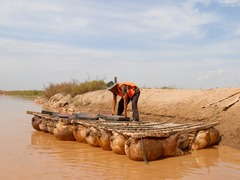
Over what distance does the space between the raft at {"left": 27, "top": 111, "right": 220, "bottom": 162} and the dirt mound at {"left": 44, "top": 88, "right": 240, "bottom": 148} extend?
3.02 feet

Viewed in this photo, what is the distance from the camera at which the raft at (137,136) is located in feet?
23.4

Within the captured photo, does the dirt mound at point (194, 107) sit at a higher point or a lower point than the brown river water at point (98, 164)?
higher

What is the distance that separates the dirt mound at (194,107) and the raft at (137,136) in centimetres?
92

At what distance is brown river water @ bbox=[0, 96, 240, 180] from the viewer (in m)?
6.20

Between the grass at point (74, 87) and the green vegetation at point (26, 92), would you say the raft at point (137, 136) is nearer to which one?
the grass at point (74, 87)

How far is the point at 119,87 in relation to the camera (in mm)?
10445

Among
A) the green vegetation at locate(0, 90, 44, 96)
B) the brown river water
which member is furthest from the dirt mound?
the green vegetation at locate(0, 90, 44, 96)

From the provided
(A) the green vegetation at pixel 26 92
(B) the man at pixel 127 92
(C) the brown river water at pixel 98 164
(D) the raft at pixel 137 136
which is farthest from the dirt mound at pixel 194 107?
(A) the green vegetation at pixel 26 92

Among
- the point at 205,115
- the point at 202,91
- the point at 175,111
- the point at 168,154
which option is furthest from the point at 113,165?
the point at 202,91

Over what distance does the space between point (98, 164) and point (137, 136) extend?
1.06 metres

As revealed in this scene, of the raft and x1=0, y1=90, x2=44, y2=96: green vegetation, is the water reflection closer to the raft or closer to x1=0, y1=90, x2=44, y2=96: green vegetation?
the raft

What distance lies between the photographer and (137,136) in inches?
279

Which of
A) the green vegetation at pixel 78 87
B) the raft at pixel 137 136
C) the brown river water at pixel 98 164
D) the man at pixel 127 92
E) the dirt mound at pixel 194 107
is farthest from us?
the green vegetation at pixel 78 87

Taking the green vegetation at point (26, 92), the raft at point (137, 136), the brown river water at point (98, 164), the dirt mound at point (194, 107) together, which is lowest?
the brown river water at point (98, 164)
